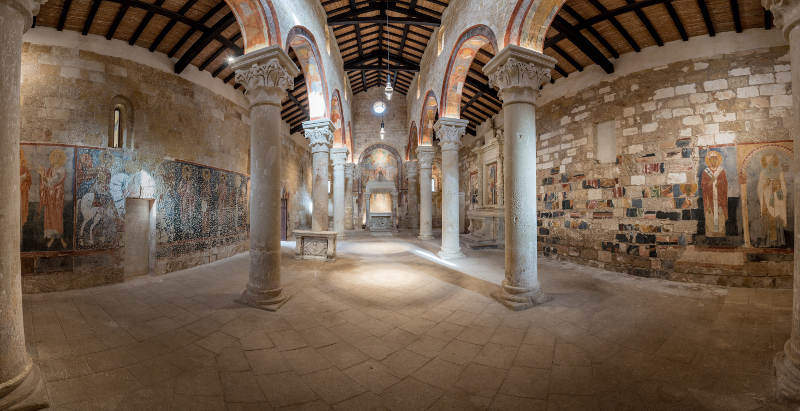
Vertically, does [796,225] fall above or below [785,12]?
below

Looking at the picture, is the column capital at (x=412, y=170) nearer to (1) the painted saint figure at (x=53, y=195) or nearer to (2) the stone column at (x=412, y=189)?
(2) the stone column at (x=412, y=189)

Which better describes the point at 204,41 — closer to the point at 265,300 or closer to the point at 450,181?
the point at 265,300

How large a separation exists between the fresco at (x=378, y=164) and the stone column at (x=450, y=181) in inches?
427

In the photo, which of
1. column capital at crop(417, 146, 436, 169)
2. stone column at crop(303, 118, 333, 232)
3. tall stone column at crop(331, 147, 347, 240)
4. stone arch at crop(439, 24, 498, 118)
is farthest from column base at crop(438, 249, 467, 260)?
tall stone column at crop(331, 147, 347, 240)

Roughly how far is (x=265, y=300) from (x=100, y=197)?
15.5ft

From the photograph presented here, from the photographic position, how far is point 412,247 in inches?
388

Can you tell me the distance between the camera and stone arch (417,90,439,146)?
10.4 m

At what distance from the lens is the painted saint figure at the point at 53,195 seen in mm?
5316

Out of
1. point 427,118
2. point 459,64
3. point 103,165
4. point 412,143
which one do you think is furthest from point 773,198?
point 103,165

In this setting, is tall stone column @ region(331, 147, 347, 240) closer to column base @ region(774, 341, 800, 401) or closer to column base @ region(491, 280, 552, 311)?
column base @ region(491, 280, 552, 311)

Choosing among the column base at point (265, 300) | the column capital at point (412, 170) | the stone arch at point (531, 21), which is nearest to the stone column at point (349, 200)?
the column capital at point (412, 170)

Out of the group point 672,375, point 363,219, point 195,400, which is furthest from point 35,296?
point 363,219

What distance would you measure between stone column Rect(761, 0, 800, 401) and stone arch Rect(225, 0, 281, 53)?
560 centimetres

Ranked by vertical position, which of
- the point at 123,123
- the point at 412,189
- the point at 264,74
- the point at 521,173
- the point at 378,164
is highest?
the point at 378,164
